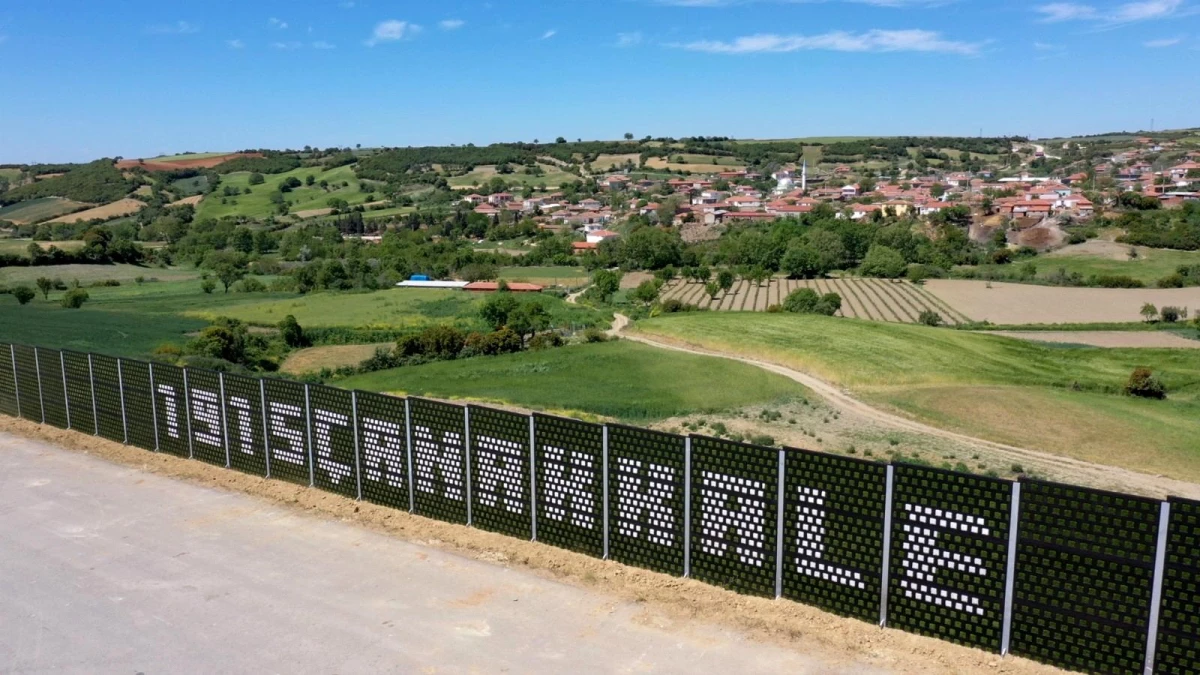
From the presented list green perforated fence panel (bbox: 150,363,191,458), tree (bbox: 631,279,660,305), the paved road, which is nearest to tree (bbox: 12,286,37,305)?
tree (bbox: 631,279,660,305)

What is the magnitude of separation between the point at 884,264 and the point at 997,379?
186ft

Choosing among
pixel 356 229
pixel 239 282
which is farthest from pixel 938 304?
pixel 356 229

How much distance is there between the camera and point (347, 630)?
8609mm

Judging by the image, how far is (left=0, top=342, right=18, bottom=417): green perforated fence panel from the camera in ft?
59.2

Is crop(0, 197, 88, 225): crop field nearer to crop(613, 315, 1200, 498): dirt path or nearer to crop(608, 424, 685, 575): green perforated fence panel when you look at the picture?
crop(613, 315, 1200, 498): dirt path

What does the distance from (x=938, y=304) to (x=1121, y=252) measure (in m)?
36.0

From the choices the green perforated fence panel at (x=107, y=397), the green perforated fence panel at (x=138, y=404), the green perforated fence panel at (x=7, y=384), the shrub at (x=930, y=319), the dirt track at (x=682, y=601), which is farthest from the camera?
the shrub at (x=930, y=319)

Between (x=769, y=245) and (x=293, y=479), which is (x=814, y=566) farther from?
(x=769, y=245)

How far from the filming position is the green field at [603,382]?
3859 cm

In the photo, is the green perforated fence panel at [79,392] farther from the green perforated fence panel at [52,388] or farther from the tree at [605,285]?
the tree at [605,285]

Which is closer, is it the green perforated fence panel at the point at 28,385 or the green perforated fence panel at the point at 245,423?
the green perforated fence panel at the point at 245,423

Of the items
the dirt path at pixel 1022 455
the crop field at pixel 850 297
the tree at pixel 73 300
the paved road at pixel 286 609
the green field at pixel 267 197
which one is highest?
the green field at pixel 267 197

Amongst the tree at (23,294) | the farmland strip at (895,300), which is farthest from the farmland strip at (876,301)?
the tree at (23,294)

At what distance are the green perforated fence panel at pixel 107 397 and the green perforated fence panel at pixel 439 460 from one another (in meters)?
7.52
